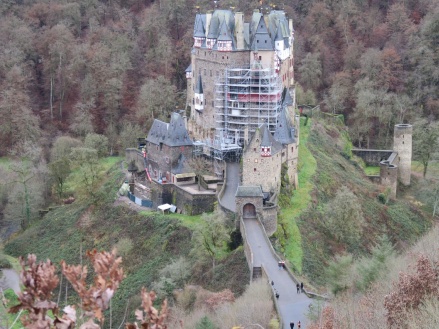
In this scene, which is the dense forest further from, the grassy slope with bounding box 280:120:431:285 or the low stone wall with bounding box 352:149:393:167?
the grassy slope with bounding box 280:120:431:285

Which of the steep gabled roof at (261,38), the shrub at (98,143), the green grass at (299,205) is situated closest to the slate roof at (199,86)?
the steep gabled roof at (261,38)

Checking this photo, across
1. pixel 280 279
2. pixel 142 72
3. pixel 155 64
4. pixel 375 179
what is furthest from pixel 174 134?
pixel 155 64

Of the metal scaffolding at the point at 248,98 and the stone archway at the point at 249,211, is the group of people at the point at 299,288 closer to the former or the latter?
the stone archway at the point at 249,211

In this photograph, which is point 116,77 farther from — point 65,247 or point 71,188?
point 65,247

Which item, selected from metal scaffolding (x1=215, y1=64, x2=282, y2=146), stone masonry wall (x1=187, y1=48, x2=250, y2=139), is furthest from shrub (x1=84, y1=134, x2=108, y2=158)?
metal scaffolding (x1=215, y1=64, x2=282, y2=146)

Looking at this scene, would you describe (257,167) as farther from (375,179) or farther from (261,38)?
(375,179)

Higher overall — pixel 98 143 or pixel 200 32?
pixel 200 32
